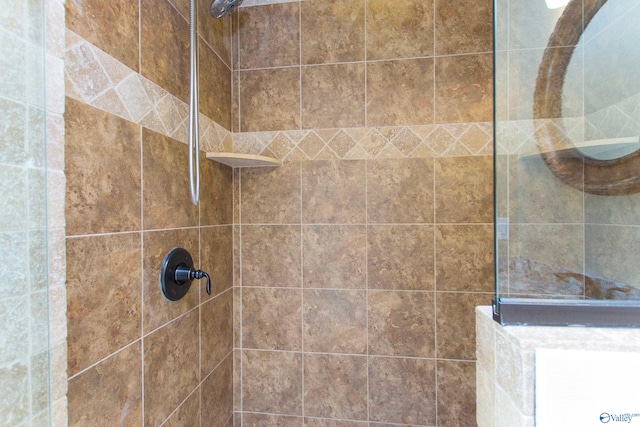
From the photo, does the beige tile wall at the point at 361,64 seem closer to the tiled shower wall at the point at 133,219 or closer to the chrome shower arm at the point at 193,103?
the tiled shower wall at the point at 133,219

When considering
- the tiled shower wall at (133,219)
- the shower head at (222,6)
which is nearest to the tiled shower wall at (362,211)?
the tiled shower wall at (133,219)

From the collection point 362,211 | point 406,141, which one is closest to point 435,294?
point 362,211

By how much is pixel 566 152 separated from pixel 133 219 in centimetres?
115

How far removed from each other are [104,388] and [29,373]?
0.85ft

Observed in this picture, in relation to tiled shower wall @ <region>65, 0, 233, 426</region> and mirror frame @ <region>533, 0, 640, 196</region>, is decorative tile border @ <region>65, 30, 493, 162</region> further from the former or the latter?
mirror frame @ <region>533, 0, 640, 196</region>

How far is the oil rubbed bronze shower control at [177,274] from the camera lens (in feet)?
3.01

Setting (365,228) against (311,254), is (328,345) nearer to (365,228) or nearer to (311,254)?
(311,254)

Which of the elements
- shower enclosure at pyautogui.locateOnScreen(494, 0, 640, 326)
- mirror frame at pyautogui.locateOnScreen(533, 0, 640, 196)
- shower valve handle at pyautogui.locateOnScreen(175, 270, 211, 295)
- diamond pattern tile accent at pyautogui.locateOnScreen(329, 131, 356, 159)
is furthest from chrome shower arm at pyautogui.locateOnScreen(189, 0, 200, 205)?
mirror frame at pyautogui.locateOnScreen(533, 0, 640, 196)

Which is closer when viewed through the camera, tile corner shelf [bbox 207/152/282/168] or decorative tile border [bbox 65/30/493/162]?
decorative tile border [bbox 65/30/493/162]

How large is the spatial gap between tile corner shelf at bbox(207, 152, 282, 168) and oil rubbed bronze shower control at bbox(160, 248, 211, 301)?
404 millimetres

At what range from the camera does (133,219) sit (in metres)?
0.81

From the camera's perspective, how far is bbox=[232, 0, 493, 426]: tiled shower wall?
4.22 feet

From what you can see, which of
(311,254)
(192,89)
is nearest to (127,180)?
(192,89)

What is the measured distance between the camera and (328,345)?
1357mm
